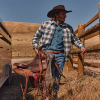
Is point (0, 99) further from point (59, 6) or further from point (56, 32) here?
point (59, 6)

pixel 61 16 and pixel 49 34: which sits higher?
pixel 61 16

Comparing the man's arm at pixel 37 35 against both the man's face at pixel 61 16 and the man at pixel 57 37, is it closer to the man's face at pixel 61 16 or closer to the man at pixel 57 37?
the man at pixel 57 37

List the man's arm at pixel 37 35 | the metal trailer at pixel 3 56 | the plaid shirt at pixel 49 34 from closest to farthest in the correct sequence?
1. the plaid shirt at pixel 49 34
2. the man's arm at pixel 37 35
3. the metal trailer at pixel 3 56

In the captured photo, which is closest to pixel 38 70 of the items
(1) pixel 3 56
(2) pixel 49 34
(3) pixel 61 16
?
(2) pixel 49 34

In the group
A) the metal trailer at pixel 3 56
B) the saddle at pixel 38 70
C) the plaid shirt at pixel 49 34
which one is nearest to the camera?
the saddle at pixel 38 70

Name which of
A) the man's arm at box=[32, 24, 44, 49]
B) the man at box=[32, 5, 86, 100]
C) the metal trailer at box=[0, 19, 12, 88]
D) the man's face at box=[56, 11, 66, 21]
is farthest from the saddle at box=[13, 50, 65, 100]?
the metal trailer at box=[0, 19, 12, 88]

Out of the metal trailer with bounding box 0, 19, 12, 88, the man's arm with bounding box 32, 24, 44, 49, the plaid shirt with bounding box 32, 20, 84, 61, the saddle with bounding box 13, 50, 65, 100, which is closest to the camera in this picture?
the saddle with bounding box 13, 50, 65, 100

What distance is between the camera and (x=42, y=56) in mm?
2225

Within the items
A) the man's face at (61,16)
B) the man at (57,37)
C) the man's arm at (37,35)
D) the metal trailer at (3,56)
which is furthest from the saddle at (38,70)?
the metal trailer at (3,56)

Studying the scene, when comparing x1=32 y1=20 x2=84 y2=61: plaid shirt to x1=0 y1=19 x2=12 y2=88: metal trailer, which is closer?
x1=32 y1=20 x2=84 y2=61: plaid shirt

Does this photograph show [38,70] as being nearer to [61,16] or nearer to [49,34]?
[49,34]

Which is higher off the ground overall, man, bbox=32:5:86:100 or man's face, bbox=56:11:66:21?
man's face, bbox=56:11:66:21

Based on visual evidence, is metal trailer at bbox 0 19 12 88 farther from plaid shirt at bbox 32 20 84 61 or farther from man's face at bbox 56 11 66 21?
man's face at bbox 56 11 66 21

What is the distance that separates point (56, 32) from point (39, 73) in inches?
35.7
